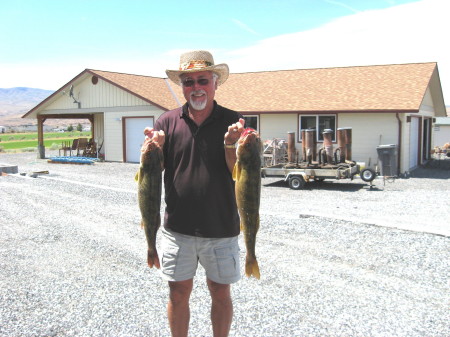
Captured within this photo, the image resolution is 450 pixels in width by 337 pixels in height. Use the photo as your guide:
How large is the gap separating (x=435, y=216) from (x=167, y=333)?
7736mm

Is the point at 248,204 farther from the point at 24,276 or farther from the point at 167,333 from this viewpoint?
the point at 24,276

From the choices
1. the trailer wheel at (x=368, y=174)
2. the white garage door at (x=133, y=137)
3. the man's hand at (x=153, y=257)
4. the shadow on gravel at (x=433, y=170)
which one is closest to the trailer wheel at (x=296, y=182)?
the trailer wheel at (x=368, y=174)

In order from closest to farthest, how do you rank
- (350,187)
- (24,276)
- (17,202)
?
(24,276) → (17,202) → (350,187)

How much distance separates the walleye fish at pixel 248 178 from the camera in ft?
9.91

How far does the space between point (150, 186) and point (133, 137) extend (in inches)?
851

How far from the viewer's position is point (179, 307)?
11.4 feet

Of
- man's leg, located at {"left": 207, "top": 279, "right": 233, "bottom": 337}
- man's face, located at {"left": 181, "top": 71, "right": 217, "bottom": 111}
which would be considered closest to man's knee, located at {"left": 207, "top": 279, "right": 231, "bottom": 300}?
man's leg, located at {"left": 207, "top": 279, "right": 233, "bottom": 337}

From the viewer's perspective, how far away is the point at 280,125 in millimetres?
20438

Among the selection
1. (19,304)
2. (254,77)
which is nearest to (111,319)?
(19,304)

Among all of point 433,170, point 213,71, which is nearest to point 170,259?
point 213,71

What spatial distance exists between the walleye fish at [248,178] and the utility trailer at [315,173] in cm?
1152

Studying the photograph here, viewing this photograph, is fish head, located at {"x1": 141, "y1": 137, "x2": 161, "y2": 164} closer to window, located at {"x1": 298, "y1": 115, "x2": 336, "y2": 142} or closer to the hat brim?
the hat brim

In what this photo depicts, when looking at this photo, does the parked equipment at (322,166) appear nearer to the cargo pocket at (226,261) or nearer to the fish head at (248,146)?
the cargo pocket at (226,261)

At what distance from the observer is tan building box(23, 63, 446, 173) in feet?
60.0
